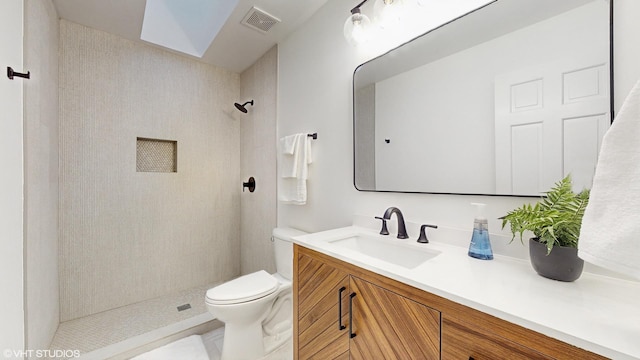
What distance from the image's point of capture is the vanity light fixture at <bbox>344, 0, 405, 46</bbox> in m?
1.18

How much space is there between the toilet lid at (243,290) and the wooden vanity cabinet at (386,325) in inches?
14.8

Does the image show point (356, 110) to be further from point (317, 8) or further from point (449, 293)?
point (449, 293)

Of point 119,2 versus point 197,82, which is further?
point 197,82

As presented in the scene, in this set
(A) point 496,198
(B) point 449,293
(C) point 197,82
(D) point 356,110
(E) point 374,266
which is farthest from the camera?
(C) point 197,82

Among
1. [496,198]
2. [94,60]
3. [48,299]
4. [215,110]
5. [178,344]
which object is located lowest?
[178,344]

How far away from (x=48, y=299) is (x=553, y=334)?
2.38 metres

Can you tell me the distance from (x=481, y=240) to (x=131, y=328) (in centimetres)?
226

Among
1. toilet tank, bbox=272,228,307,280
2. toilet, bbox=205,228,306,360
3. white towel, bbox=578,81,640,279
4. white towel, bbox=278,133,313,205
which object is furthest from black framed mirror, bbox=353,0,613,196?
toilet, bbox=205,228,306,360

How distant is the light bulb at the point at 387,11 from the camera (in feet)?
3.83

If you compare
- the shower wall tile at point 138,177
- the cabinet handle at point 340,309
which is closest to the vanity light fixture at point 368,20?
the cabinet handle at point 340,309

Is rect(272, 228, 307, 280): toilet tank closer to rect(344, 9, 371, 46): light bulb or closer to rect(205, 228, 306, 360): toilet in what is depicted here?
rect(205, 228, 306, 360): toilet

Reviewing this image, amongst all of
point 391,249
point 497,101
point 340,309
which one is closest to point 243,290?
point 340,309

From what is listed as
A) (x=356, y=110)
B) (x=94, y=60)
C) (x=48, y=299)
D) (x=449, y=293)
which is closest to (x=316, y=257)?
(x=449, y=293)

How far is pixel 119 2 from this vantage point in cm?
160
